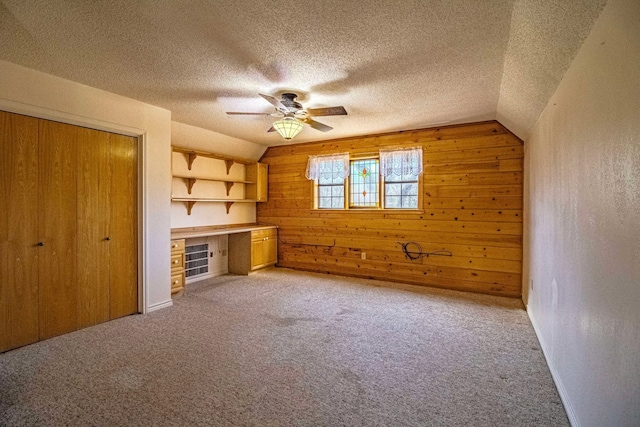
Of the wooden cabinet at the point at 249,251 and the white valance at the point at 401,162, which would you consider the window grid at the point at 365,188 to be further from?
the wooden cabinet at the point at 249,251

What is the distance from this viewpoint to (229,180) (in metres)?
5.43

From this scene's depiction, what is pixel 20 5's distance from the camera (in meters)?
1.81

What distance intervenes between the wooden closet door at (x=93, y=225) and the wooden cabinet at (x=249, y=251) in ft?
7.78

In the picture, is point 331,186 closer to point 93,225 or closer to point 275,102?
point 275,102

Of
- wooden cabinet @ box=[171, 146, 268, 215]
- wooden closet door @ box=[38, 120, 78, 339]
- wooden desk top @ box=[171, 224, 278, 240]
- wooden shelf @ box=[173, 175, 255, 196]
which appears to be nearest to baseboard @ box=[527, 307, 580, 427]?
wooden closet door @ box=[38, 120, 78, 339]

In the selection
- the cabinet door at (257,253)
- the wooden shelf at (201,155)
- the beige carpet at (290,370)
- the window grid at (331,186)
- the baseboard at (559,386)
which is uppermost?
the wooden shelf at (201,155)

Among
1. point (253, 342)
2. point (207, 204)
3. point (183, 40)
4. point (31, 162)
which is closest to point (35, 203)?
point (31, 162)

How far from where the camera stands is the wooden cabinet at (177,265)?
4.18m

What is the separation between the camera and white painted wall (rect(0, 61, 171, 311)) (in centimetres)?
260

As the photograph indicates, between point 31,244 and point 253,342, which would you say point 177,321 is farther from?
point 31,244

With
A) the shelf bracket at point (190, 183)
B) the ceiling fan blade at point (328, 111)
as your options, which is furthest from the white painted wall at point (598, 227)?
the shelf bracket at point (190, 183)

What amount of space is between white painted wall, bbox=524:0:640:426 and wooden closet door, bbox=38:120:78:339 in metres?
3.96

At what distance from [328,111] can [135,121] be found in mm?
2140

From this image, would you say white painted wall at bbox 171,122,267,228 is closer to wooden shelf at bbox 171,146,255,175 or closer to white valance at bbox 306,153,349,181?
wooden shelf at bbox 171,146,255,175
